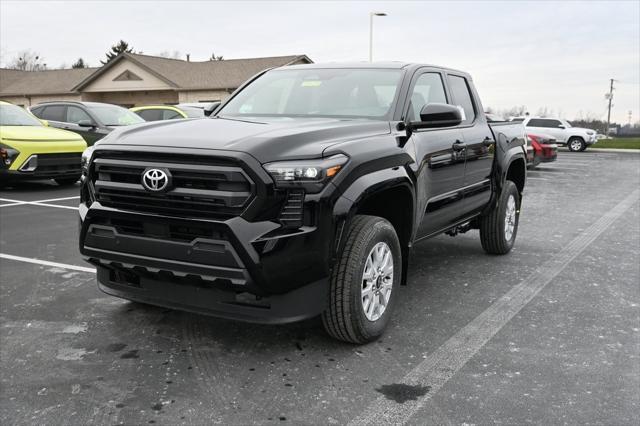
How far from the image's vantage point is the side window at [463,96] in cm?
581

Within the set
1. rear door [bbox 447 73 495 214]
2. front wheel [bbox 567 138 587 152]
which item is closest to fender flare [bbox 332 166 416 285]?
rear door [bbox 447 73 495 214]

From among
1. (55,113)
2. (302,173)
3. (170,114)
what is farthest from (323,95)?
(170,114)

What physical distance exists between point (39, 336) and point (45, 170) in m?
7.93

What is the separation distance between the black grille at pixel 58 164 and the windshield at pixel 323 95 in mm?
7127

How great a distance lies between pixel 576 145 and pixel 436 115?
31.6 meters

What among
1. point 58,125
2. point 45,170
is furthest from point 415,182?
point 58,125

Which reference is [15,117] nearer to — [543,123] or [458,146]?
[458,146]

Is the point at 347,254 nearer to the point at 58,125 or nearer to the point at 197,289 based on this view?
the point at 197,289

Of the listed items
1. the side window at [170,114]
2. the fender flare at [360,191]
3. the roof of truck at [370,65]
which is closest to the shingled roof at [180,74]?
the side window at [170,114]

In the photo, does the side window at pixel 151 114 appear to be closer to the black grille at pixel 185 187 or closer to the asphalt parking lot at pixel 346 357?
the asphalt parking lot at pixel 346 357

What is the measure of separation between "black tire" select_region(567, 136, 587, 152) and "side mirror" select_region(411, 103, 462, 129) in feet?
103

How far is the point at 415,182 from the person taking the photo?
4426mm

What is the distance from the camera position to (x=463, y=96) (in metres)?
6.02

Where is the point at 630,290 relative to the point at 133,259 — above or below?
below
